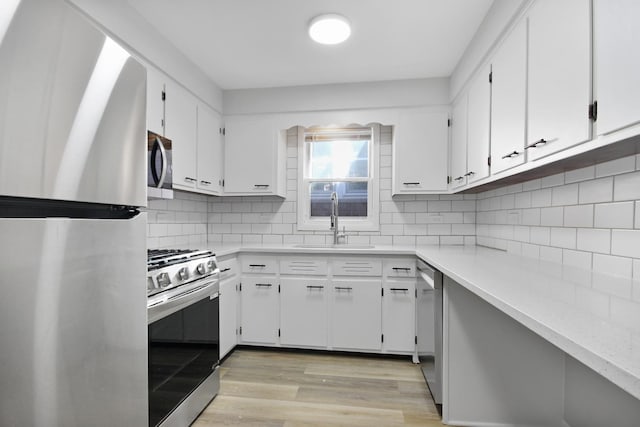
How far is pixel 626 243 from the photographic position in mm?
1292

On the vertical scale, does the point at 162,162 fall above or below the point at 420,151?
below

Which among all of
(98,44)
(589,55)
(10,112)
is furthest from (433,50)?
(10,112)

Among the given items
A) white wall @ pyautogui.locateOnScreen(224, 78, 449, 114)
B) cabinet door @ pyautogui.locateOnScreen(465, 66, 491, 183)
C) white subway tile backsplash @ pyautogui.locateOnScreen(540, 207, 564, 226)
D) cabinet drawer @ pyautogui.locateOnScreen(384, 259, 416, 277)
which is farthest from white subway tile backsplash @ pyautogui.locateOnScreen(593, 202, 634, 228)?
white wall @ pyautogui.locateOnScreen(224, 78, 449, 114)

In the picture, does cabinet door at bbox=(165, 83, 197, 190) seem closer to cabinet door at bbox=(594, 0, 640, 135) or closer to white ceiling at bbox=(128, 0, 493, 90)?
white ceiling at bbox=(128, 0, 493, 90)

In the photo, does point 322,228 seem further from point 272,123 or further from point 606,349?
point 606,349

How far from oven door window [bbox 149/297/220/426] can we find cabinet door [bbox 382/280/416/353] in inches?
51.6

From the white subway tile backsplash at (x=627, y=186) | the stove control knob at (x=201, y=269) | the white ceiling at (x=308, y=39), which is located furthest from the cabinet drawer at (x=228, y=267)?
the white subway tile backsplash at (x=627, y=186)

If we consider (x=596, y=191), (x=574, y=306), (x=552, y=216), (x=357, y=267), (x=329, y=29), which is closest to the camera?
(x=574, y=306)

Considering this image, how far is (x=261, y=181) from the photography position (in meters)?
3.02

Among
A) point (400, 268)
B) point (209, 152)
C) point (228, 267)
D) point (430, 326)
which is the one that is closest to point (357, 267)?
point (400, 268)

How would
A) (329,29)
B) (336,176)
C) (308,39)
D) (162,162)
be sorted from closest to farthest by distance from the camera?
(162,162) → (329,29) → (308,39) → (336,176)

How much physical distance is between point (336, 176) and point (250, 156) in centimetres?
88

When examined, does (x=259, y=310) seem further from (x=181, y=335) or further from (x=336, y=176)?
(x=336, y=176)

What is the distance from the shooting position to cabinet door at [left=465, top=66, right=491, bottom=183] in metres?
1.99
